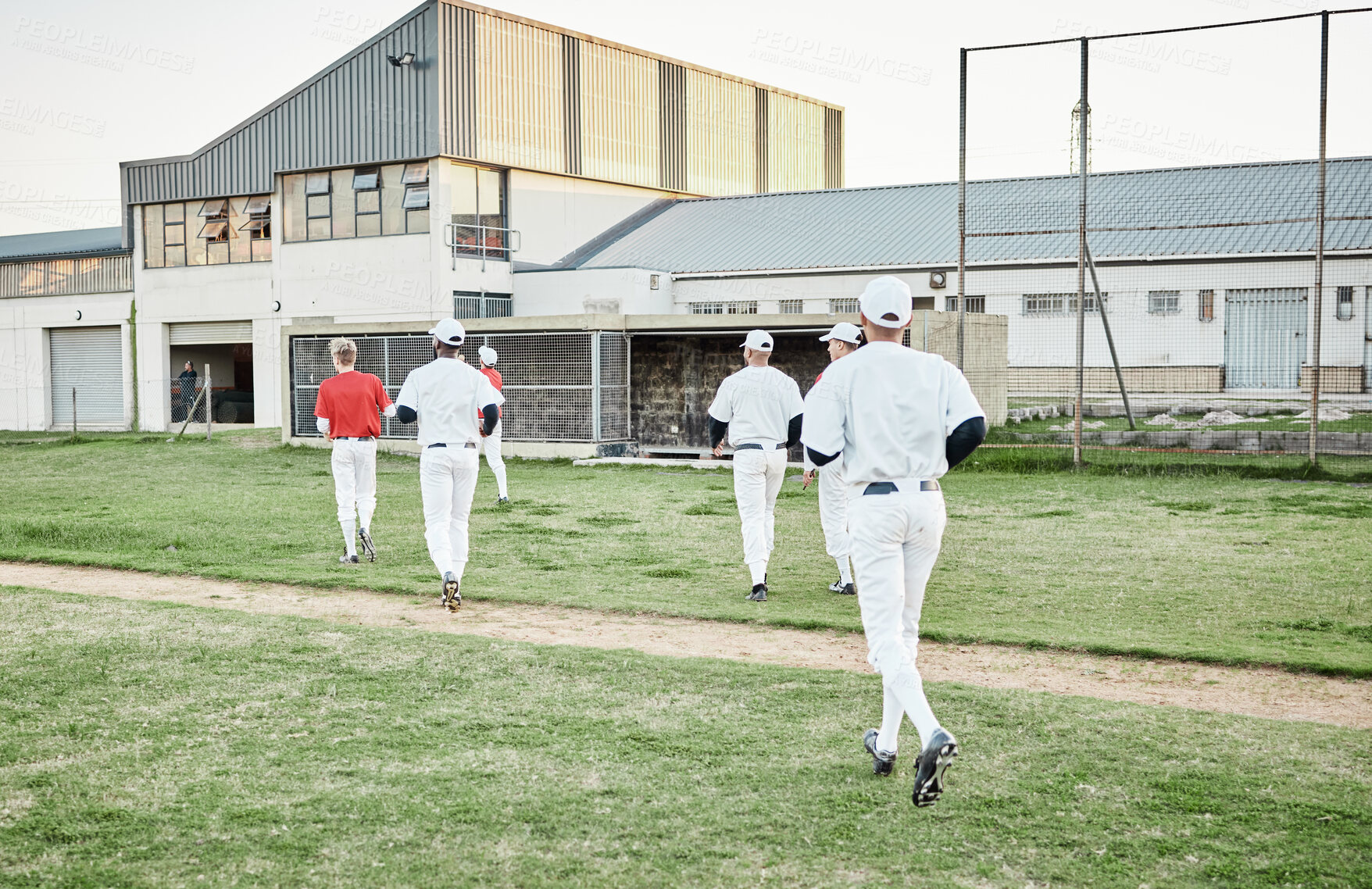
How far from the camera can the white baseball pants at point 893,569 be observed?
5.30 m

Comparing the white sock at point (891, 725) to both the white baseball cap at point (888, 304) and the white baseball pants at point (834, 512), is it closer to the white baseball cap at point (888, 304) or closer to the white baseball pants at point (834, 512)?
the white baseball cap at point (888, 304)

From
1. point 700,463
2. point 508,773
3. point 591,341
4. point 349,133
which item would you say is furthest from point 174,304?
point 508,773

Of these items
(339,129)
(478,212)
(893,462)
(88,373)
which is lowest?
(893,462)

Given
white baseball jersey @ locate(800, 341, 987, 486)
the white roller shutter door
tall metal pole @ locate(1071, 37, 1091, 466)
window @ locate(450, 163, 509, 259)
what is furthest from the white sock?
the white roller shutter door

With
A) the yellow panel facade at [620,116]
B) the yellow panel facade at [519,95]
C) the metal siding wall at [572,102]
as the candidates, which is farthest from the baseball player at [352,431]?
the yellow panel facade at [620,116]

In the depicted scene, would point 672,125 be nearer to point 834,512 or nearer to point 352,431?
point 352,431

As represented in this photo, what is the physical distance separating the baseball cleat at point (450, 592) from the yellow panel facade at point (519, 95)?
2783cm

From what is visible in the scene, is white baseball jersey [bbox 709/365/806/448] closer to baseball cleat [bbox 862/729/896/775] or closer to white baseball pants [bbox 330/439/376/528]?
white baseball pants [bbox 330/439/376/528]

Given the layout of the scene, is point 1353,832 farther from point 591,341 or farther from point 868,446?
point 591,341

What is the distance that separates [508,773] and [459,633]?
3.13 metres

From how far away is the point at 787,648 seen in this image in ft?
26.7

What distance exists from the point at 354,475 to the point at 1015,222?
27.2 meters

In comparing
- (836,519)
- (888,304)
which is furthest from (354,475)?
(888,304)

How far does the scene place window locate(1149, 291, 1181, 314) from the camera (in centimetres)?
3212
